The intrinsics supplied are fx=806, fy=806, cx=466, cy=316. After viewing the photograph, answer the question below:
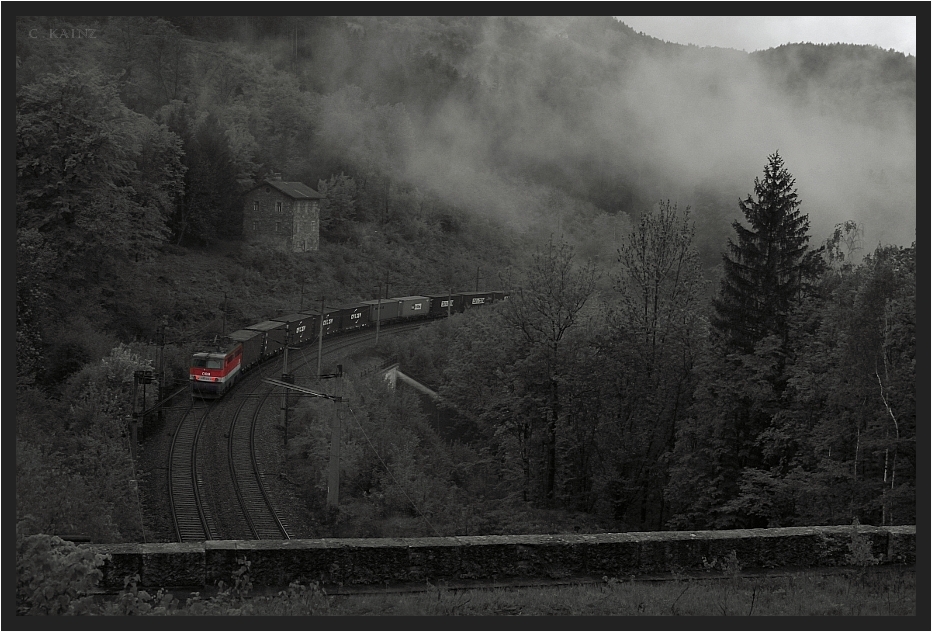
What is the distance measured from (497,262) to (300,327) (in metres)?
30.5

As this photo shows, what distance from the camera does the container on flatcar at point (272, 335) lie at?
106 ft

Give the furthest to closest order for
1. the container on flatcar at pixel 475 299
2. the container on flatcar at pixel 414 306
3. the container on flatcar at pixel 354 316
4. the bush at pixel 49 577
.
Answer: the container on flatcar at pixel 475 299 → the container on flatcar at pixel 414 306 → the container on flatcar at pixel 354 316 → the bush at pixel 49 577

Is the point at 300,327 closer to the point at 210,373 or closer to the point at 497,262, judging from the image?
the point at 210,373

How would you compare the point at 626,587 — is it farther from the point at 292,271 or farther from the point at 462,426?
the point at 292,271

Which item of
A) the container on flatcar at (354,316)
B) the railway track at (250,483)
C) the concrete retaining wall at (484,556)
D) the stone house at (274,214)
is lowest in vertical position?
the railway track at (250,483)

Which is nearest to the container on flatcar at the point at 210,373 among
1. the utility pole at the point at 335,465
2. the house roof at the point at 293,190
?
the utility pole at the point at 335,465

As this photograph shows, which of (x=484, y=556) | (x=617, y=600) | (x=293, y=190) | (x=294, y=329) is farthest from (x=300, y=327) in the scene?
(x=617, y=600)

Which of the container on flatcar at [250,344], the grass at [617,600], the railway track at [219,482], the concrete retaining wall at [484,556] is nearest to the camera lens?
the grass at [617,600]

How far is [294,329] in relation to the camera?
34500mm

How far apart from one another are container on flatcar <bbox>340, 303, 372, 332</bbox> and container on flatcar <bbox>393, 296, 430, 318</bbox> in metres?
3.04

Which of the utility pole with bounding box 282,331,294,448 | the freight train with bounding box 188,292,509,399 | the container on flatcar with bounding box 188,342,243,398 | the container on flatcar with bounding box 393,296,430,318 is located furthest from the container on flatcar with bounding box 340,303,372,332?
the container on flatcar with bounding box 188,342,243,398

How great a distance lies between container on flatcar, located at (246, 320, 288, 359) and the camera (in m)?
32.3

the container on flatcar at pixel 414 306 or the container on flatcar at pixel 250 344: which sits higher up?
the container on flatcar at pixel 414 306

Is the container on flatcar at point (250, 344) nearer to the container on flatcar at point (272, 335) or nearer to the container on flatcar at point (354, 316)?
the container on flatcar at point (272, 335)
